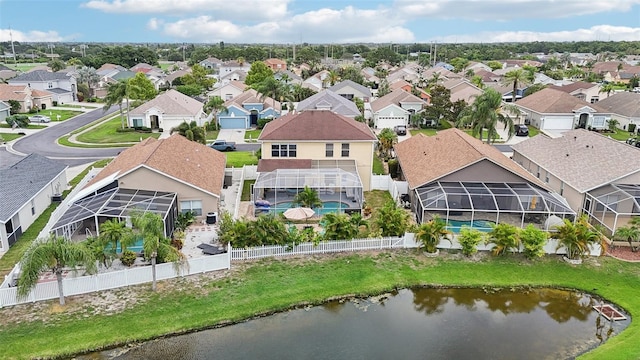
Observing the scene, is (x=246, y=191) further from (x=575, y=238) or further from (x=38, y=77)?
(x=38, y=77)

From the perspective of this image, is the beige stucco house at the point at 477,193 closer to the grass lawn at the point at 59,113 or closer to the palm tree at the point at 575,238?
the palm tree at the point at 575,238

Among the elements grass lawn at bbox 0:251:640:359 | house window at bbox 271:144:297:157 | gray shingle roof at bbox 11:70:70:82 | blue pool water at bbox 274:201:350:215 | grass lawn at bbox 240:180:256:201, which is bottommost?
grass lawn at bbox 0:251:640:359

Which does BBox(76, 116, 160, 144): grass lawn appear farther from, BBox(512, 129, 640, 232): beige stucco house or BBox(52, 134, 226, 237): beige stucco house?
BBox(512, 129, 640, 232): beige stucco house

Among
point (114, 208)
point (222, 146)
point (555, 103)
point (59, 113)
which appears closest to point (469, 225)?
point (114, 208)

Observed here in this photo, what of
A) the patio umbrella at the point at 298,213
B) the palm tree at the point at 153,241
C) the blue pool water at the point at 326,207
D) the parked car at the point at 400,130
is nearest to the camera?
the palm tree at the point at 153,241

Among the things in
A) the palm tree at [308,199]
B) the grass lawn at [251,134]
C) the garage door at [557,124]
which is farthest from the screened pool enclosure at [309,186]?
the garage door at [557,124]

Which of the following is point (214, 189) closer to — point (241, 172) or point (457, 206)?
point (241, 172)

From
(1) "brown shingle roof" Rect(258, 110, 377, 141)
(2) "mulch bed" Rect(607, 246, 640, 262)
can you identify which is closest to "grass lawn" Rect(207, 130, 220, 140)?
(1) "brown shingle roof" Rect(258, 110, 377, 141)
